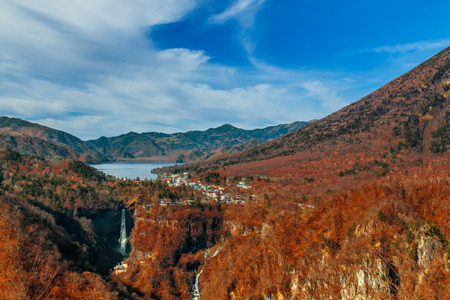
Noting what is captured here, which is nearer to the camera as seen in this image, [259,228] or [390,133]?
[259,228]

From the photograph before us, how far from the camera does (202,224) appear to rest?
3317 inches

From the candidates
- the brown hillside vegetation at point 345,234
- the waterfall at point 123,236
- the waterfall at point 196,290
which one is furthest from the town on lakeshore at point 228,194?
the waterfall at point 196,290

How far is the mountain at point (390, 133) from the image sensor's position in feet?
398

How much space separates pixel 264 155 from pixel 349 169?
83.1 metres

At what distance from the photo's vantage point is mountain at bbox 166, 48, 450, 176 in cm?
12119

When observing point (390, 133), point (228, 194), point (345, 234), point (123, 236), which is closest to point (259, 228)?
point (345, 234)

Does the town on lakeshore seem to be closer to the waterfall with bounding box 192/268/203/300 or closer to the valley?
the valley

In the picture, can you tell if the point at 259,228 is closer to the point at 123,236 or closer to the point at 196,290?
the point at 196,290

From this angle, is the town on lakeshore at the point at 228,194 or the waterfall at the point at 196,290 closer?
the waterfall at the point at 196,290

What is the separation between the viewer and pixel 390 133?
5556 inches

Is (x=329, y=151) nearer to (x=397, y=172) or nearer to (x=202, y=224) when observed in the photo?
(x=397, y=172)

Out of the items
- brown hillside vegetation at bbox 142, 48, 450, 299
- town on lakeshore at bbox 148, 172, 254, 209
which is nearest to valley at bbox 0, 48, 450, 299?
brown hillside vegetation at bbox 142, 48, 450, 299

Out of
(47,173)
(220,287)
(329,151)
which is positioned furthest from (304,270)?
(47,173)

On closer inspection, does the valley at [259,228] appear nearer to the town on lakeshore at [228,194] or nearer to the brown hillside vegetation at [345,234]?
the brown hillside vegetation at [345,234]
